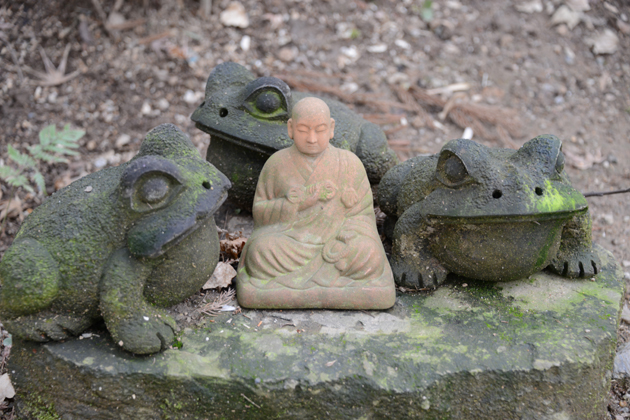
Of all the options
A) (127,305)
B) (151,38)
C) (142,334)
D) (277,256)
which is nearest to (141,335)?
(142,334)

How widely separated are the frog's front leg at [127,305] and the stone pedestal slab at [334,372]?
96mm

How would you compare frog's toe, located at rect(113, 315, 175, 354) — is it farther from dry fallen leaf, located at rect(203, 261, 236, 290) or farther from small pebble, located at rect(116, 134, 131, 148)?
small pebble, located at rect(116, 134, 131, 148)

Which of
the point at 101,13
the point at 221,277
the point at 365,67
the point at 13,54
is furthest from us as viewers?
the point at 365,67

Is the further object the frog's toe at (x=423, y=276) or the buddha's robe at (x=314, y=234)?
the frog's toe at (x=423, y=276)

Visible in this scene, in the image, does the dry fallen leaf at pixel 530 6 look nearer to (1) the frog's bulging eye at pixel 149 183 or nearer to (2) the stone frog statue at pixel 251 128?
(2) the stone frog statue at pixel 251 128

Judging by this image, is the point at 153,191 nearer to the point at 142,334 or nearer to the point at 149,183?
the point at 149,183

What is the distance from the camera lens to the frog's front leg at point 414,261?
306 cm

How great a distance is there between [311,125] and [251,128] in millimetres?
689

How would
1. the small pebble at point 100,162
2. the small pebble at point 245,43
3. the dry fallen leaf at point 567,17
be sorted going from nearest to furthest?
1. the small pebble at point 100,162
2. the small pebble at point 245,43
3. the dry fallen leaf at point 567,17

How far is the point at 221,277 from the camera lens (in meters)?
3.05

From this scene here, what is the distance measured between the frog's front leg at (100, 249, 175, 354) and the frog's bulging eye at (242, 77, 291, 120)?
47.5 inches

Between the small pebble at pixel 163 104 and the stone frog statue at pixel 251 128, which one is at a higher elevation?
the stone frog statue at pixel 251 128

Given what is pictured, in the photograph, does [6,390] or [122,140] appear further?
[122,140]

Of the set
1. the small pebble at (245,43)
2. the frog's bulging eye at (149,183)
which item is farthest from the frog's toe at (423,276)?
the small pebble at (245,43)
